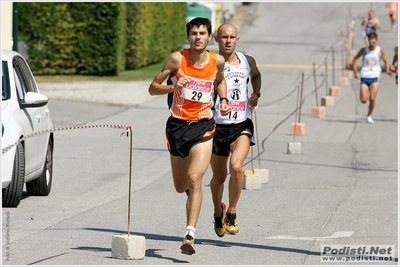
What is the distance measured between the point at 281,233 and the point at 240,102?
1.31 meters

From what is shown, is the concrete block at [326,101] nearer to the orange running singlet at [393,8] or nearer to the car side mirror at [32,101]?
the car side mirror at [32,101]

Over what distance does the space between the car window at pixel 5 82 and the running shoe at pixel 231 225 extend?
10.7ft

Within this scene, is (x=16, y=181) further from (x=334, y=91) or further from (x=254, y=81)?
(x=334, y=91)

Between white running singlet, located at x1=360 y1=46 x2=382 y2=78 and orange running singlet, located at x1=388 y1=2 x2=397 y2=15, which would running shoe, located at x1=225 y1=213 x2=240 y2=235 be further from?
orange running singlet, located at x1=388 y1=2 x2=397 y2=15

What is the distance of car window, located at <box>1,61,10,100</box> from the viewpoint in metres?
10.6

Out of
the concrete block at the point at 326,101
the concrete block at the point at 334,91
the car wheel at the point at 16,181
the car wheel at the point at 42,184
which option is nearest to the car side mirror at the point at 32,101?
the car wheel at the point at 16,181

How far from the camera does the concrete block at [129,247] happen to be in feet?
24.3

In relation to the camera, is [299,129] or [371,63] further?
[371,63]

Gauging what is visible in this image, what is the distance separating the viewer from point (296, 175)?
1359 cm

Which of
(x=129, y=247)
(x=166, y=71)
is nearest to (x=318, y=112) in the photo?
(x=166, y=71)

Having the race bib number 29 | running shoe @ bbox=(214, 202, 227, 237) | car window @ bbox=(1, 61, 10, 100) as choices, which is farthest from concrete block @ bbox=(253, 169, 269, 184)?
the race bib number 29

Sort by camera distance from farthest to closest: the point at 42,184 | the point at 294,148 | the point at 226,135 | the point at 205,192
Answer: the point at 294,148
the point at 205,192
the point at 42,184
the point at 226,135

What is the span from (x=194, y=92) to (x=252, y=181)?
445 cm

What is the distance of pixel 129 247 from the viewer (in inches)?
291
